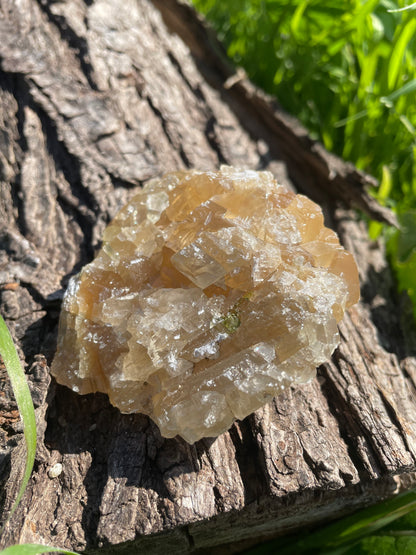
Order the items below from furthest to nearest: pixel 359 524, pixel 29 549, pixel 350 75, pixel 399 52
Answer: pixel 350 75 < pixel 399 52 < pixel 359 524 < pixel 29 549

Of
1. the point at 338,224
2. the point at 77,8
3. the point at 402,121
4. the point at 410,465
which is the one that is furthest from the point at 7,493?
the point at 77,8

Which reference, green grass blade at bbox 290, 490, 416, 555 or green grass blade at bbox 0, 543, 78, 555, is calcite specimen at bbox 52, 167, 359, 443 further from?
green grass blade at bbox 290, 490, 416, 555

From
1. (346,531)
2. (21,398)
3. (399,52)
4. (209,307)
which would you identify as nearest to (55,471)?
(21,398)

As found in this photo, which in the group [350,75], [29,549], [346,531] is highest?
[350,75]

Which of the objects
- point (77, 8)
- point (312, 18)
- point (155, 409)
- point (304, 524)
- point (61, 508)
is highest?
point (77, 8)

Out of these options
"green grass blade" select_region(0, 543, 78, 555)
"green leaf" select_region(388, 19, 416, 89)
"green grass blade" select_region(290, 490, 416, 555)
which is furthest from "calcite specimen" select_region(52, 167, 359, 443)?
"green leaf" select_region(388, 19, 416, 89)

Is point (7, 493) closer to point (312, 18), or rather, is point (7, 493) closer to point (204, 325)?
point (204, 325)

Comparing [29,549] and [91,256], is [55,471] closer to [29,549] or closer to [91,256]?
[29,549]
